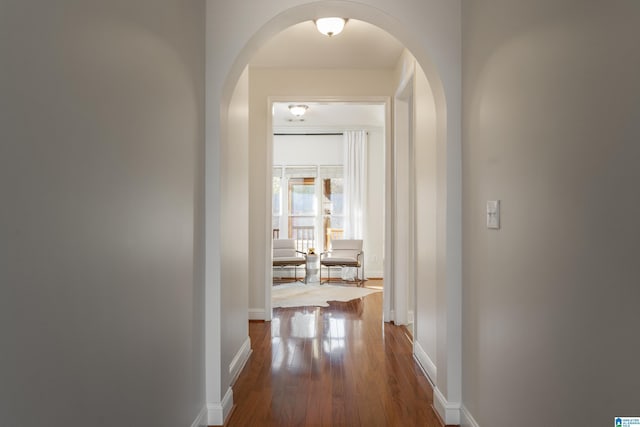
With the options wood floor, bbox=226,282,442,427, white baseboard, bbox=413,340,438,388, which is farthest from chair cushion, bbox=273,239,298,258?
white baseboard, bbox=413,340,438,388

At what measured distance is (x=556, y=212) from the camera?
54.6 inches

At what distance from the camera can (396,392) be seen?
9.40 ft

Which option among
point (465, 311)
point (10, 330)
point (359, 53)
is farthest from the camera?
point (359, 53)

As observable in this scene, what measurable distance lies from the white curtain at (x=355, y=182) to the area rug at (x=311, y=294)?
138 cm

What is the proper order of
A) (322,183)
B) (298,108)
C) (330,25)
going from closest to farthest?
(330,25) → (298,108) → (322,183)

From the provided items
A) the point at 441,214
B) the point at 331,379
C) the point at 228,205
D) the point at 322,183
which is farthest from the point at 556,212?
the point at 322,183

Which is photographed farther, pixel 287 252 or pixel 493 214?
pixel 287 252

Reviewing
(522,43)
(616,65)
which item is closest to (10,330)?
(616,65)

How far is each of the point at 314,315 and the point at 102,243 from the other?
414 centimetres

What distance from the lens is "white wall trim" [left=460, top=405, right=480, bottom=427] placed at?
2159 millimetres

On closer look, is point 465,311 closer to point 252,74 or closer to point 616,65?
point 616,65

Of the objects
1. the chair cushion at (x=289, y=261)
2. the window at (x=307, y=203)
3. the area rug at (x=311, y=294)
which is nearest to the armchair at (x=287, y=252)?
the chair cushion at (x=289, y=261)

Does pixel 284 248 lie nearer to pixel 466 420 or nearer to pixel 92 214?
pixel 466 420

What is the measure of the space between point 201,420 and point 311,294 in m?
4.44
